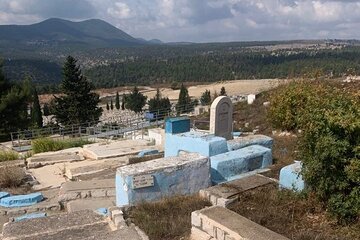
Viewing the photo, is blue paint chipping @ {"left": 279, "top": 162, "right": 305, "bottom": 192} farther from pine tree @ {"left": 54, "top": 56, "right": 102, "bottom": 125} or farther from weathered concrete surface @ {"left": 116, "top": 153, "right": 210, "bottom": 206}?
pine tree @ {"left": 54, "top": 56, "right": 102, "bottom": 125}

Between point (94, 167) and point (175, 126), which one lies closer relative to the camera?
point (94, 167)

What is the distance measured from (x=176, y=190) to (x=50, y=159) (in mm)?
6935

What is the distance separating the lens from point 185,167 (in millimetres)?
7555

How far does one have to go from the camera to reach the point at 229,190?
654cm

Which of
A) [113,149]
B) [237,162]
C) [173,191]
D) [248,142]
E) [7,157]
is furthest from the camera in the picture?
[113,149]

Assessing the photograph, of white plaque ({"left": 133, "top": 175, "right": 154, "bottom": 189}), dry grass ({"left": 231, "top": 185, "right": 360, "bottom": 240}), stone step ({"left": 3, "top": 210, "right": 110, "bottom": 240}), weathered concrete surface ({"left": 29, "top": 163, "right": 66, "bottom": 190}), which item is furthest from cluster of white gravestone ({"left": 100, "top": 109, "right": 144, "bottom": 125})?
dry grass ({"left": 231, "top": 185, "right": 360, "bottom": 240})

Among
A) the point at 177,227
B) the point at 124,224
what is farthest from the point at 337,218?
the point at 124,224

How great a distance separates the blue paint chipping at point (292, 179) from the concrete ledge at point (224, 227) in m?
1.75

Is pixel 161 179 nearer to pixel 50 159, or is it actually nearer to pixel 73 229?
pixel 73 229

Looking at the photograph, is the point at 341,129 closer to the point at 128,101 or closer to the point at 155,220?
the point at 155,220

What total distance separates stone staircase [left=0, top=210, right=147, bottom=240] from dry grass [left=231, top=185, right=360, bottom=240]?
1.69 m

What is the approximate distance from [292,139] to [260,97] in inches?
511

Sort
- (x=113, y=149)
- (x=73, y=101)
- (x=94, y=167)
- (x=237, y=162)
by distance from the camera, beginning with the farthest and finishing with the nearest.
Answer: (x=73, y=101) < (x=113, y=149) < (x=94, y=167) < (x=237, y=162)

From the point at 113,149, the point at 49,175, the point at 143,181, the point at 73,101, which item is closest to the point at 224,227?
the point at 143,181
